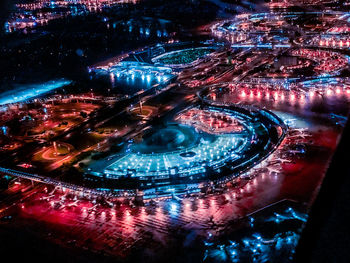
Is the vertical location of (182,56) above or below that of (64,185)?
above

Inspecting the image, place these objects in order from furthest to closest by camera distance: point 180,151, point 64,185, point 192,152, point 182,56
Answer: point 182,56
point 180,151
point 192,152
point 64,185

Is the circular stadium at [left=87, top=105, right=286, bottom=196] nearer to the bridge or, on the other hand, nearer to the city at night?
the city at night

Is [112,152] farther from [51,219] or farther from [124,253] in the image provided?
[124,253]

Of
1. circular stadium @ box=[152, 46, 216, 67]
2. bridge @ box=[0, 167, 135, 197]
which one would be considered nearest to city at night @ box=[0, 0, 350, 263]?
bridge @ box=[0, 167, 135, 197]

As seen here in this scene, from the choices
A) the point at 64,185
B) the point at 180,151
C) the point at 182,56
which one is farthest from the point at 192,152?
the point at 182,56

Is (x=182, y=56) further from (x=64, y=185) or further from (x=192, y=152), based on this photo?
(x=64, y=185)

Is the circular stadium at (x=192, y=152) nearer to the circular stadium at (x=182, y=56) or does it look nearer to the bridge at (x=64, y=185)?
the bridge at (x=64, y=185)

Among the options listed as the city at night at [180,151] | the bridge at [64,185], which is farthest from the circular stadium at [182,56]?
the bridge at [64,185]
